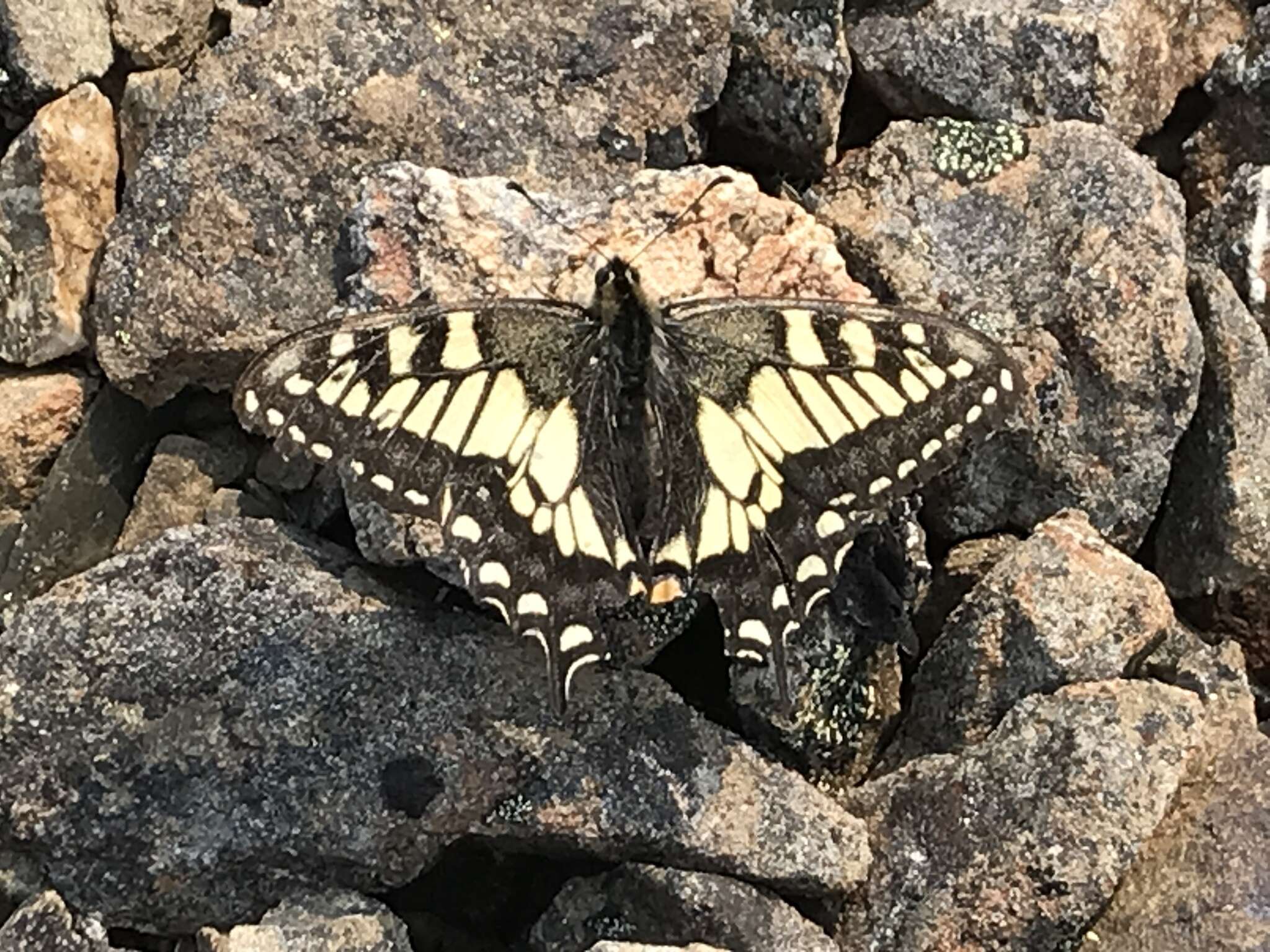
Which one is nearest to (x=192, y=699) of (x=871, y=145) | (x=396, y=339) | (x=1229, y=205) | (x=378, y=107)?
(x=396, y=339)

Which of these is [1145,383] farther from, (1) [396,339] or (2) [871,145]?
(1) [396,339]

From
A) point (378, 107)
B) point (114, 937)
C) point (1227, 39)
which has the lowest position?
point (114, 937)

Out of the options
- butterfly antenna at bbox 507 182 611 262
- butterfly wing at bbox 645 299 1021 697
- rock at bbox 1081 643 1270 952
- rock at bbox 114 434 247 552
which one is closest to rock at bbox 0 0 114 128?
rock at bbox 114 434 247 552

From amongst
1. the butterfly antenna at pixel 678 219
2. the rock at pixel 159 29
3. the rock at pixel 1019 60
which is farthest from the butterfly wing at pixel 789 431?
the rock at pixel 159 29

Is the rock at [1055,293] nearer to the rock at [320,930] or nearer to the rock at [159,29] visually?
the rock at [320,930]

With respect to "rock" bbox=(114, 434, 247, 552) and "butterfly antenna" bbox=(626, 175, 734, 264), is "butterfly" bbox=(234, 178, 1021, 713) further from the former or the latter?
"rock" bbox=(114, 434, 247, 552)

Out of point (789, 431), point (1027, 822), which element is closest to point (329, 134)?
point (789, 431)
